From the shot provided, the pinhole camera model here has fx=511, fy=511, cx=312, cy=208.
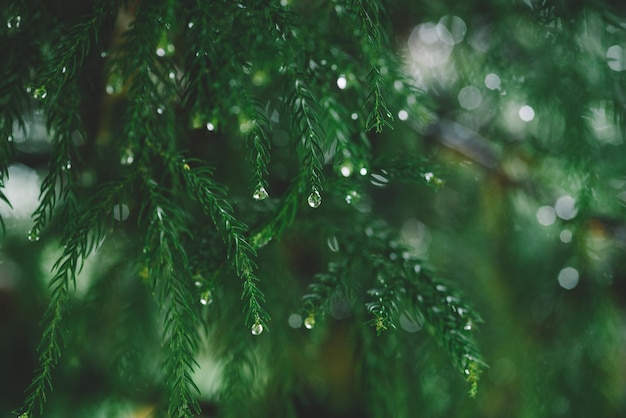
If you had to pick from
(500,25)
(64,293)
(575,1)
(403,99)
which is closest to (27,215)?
(64,293)

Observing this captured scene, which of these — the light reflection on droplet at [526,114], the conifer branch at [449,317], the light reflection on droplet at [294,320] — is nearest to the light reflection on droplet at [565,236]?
the light reflection on droplet at [526,114]

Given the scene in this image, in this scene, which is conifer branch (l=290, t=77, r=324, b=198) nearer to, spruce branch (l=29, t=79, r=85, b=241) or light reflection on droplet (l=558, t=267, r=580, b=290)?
spruce branch (l=29, t=79, r=85, b=241)

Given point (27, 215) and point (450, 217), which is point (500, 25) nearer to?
point (450, 217)

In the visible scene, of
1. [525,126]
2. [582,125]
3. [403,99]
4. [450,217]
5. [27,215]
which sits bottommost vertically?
[450,217]

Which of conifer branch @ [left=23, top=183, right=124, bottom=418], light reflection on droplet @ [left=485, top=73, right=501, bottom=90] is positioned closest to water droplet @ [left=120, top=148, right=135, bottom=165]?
conifer branch @ [left=23, top=183, right=124, bottom=418]

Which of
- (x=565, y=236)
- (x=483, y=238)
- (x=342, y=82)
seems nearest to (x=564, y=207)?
(x=565, y=236)

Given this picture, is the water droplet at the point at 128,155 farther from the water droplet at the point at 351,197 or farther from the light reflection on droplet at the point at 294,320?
the light reflection on droplet at the point at 294,320

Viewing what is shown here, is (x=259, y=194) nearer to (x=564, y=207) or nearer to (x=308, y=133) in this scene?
(x=308, y=133)
